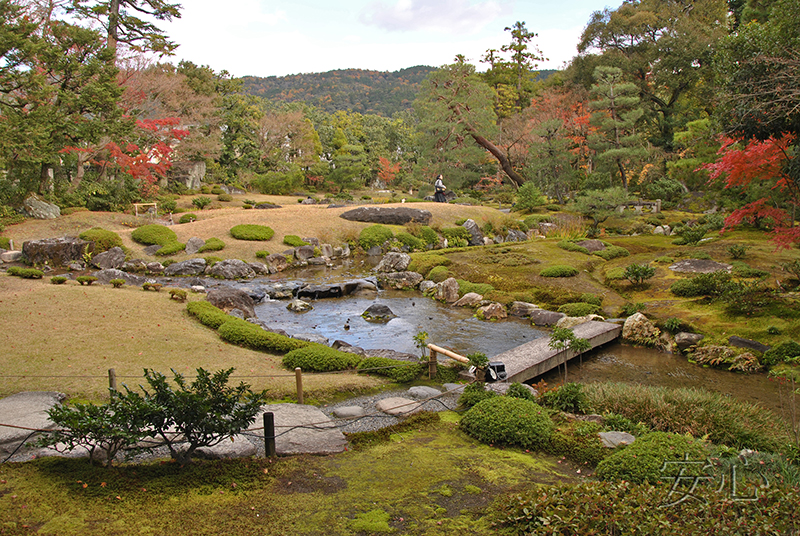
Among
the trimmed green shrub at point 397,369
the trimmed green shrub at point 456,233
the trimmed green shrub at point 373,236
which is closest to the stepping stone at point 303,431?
the trimmed green shrub at point 397,369

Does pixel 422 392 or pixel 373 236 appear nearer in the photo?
pixel 422 392

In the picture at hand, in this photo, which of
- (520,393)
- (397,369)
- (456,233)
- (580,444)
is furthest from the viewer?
(456,233)

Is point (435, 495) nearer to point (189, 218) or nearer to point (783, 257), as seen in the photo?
point (783, 257)

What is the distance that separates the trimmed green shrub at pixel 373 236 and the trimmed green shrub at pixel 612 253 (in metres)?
9.71

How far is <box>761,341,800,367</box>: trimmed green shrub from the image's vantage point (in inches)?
355

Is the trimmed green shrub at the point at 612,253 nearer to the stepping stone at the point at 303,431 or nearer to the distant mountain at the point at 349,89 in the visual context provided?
the stepping stone at the point at 303,431

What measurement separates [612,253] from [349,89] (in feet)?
353

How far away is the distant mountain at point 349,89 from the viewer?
10469 cm

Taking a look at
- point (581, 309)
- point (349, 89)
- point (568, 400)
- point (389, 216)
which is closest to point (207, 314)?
Result: point (568, 400)

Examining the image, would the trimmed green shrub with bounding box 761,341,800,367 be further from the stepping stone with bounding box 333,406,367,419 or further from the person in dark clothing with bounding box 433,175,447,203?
the person in dark clothing with bounding box 433,175,447,203

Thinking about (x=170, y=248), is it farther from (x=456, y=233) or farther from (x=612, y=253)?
(x=612, y=253)

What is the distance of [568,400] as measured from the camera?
6855mm

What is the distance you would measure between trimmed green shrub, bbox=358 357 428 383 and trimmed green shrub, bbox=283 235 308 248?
554 inches

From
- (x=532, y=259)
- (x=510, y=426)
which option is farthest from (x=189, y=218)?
(x=510, y=426)
